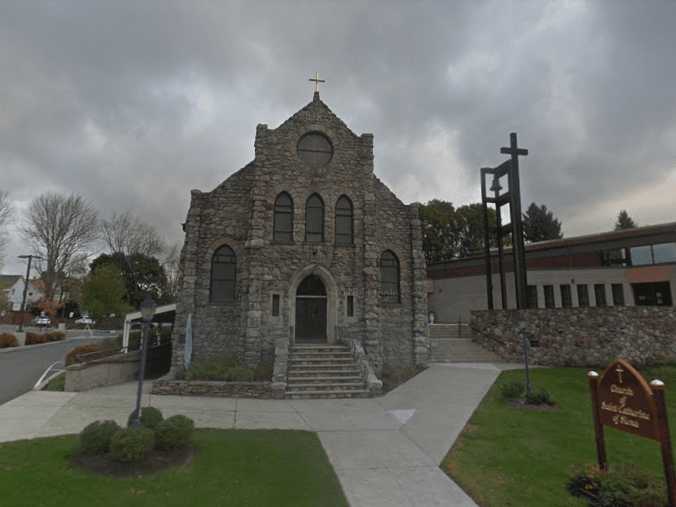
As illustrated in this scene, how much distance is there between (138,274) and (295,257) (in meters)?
37.3

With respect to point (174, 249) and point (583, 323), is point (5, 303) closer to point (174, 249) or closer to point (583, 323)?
point (174, 249)

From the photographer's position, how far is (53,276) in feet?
135

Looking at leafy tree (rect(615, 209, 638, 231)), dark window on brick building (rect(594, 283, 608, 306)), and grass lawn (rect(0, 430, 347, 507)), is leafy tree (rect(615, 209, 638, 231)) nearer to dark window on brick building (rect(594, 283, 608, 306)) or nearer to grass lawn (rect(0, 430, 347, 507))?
dark window on brick building (rect(594, 283, 608, 306))

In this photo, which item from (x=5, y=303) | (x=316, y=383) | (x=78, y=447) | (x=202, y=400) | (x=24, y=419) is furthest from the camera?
(x=5, y=303)

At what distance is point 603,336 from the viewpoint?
55.9ft

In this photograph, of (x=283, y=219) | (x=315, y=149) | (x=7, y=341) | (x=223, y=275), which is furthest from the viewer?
(x=7, y=341)

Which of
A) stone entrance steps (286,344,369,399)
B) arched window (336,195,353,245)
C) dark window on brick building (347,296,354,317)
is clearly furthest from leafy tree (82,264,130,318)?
dark window on brick building (347,296,354,317)

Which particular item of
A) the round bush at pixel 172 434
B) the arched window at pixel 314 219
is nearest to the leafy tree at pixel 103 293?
the arched window at pixel 314 219

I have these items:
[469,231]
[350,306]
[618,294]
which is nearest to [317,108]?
[350,306]

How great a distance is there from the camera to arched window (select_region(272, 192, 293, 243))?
16.6m

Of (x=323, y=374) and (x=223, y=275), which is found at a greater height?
(x=223, y=275)

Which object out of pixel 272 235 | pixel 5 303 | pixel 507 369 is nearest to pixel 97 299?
pixel 5 303

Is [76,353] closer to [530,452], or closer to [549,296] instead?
[530,452]

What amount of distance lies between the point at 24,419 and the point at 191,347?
6.70m
